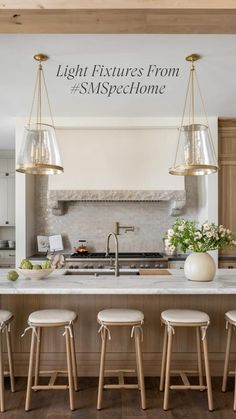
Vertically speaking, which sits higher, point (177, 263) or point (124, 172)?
point (124, 172)

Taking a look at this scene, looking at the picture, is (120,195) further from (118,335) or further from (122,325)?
(122,325)

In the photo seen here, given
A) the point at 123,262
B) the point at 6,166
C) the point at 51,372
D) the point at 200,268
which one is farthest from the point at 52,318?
the point at 6,166

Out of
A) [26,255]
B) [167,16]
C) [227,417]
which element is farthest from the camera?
[26,255]

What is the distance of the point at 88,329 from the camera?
2924 millimetres

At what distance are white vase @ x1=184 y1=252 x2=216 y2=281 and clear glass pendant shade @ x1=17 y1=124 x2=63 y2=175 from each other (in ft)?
4.35

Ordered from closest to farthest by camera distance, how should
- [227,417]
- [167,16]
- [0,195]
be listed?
[167,16] < [227,417] < [0,195]

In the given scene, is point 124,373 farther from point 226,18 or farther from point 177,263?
point 226,18

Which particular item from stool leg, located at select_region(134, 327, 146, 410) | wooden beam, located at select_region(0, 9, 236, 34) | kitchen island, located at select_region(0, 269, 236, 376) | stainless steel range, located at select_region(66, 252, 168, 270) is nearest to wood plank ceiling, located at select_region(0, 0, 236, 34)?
wooden beam, located at select_region(0, 9, 236, 34)

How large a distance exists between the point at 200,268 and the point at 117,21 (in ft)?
6.03

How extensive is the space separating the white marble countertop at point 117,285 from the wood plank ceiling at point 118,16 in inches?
66.8

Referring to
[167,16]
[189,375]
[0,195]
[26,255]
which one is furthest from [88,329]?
[0,195]

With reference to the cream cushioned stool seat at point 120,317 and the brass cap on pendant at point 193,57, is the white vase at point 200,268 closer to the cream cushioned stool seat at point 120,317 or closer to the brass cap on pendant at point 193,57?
the cream cushioned stool seat at point 120,317

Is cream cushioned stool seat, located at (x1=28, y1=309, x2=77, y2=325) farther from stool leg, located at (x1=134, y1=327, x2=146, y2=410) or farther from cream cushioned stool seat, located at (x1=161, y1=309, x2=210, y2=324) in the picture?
cream cushioned stool seat, located at (x1=161, y1=309, x2=210, y2=324)

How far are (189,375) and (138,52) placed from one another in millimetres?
2789
